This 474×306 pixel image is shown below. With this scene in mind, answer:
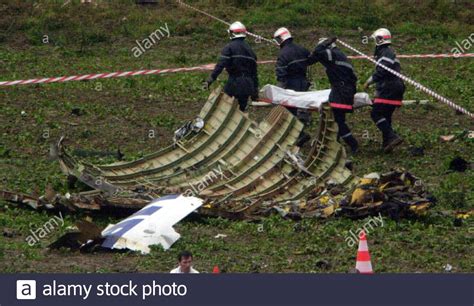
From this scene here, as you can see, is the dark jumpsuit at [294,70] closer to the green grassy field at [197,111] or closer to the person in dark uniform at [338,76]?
the person in dark uniform at [338,76]

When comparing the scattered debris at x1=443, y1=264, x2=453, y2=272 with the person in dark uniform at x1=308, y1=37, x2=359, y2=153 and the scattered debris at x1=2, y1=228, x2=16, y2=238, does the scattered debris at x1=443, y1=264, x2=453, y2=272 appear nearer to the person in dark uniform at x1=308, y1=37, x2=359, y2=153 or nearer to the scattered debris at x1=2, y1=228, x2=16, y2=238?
the scattered debris at x1=2, y1=228, x2=16, y2=238

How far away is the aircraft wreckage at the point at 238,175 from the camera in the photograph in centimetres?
2205

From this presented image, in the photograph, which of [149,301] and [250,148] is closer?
[149,301]

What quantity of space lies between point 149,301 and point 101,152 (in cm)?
1121

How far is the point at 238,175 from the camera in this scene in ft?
79.4

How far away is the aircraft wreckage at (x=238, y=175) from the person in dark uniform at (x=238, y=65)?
1.49 m

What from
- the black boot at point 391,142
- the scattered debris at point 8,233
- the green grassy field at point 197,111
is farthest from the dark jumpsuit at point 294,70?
the scattered debris at point 8,233

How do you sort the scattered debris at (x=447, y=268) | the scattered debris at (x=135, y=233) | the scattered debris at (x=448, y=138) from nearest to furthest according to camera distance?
the scattered debris at (x=447, y=268), the scattered debris at (x=135, y=233), the scattered debris at (x=448, y=138)

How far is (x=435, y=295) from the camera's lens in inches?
639

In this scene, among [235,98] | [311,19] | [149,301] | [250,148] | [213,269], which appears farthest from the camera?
[311,19]

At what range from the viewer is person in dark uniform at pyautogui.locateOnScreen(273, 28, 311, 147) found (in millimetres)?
27359

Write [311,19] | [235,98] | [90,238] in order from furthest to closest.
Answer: [311,19]
[235,98]
[90,238]

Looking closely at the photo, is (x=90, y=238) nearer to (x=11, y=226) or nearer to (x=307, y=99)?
(x=11, y=226)

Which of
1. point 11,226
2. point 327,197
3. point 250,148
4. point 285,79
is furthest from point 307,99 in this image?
point 11,226
